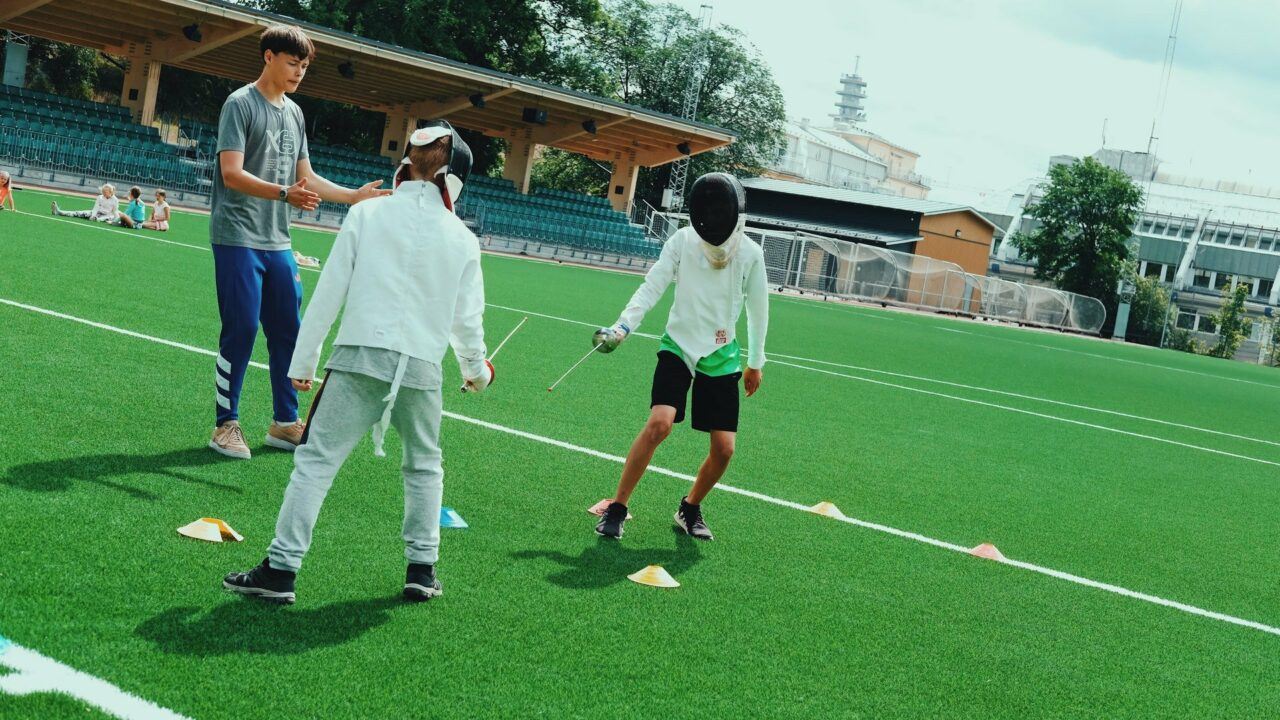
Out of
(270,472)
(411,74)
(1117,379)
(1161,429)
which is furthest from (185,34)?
(270,472)

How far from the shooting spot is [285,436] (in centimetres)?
614

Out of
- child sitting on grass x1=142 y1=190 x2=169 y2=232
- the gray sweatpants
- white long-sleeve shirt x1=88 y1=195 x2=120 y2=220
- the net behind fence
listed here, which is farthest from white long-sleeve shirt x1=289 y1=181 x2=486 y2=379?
the net behind fence

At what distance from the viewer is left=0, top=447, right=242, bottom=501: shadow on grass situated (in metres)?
4.82

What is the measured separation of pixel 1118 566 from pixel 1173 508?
2.49m

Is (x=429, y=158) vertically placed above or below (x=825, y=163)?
below

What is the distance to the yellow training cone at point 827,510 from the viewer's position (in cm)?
664

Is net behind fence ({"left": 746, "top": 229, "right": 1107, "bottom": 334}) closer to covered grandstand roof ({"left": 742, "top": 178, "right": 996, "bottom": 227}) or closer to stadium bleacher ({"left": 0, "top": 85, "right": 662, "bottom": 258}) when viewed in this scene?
stadium bleacher ({"left": 0, "top": 85, "right": 662, "bottom": 258})

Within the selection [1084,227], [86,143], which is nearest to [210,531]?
[86,143]

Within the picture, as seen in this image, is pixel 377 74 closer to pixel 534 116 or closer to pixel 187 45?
pixel 534 116

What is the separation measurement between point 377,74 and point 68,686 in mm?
36245

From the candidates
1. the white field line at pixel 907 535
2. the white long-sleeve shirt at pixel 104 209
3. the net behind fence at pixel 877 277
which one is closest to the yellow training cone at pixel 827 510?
the white field line at pixel 907 535

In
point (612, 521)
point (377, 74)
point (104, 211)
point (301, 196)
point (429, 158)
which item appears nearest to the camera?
point (429, 158)

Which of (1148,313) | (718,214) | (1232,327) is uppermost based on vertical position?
(1148,313)

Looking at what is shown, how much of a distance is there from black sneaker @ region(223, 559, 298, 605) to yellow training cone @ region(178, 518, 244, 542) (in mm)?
597
